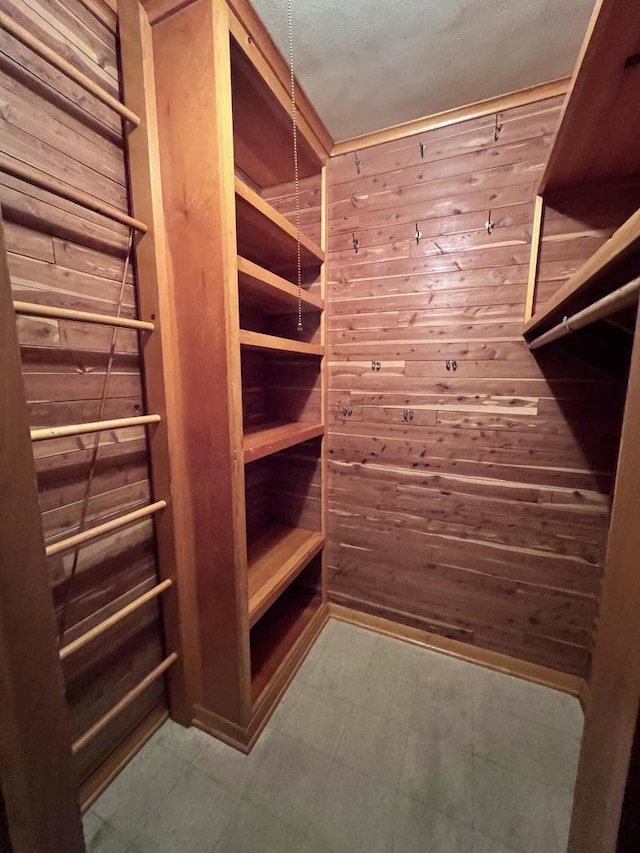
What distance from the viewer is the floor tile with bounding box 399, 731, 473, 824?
3.68 ft

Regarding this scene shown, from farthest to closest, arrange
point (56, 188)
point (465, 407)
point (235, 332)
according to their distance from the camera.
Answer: point (465, 407) < point (235, 332) < point (56, 188)

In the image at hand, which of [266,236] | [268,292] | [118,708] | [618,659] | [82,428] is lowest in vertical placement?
[118,708]

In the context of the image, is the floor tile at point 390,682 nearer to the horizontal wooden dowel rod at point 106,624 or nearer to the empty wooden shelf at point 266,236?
the horizontal wooden dowel rod at point 106,624

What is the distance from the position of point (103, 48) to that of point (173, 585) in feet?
5.90

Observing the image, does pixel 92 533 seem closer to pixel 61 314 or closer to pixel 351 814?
pixel 61 314

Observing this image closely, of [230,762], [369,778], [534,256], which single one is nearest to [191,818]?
[230,762]

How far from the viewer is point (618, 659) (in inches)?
22.7

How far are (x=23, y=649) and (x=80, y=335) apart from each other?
0.84 m

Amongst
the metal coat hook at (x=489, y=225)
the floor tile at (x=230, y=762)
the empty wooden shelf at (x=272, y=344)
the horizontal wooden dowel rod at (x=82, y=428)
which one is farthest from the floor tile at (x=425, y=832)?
the metal coat hook at (x=489, y=225)

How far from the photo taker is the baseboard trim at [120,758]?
111cm

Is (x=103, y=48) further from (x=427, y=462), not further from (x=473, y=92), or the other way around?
(x=427, y=462)

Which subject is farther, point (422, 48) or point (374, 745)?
point (374, 745)

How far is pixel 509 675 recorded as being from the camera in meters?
1.62

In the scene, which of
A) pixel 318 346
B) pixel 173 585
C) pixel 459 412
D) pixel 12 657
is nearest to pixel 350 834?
pixel 173 585
